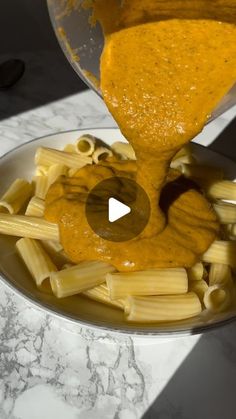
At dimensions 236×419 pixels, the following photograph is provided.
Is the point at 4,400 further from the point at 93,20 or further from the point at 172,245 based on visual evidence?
the point at 93,20

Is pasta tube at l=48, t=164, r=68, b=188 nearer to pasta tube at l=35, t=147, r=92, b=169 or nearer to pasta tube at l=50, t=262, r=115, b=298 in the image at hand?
pasta tube at l=35, t=147, r=92, b=169

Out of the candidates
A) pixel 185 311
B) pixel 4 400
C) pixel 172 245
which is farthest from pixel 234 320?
pixel 4 400

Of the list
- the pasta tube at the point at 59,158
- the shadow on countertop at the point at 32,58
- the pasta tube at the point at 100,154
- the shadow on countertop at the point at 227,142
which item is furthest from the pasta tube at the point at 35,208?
the shadow on countertop at the point at 227,142

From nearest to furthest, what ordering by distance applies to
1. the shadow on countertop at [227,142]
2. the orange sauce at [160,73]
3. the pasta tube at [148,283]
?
the orange sauce at [160,73] → the pasta tube at [148,283] → the shadow on countertop at [227,142]

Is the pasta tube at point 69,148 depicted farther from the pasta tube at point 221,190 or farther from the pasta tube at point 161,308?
the pasta tube at point 161,308

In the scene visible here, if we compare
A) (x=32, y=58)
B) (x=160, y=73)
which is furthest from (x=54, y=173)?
(x=32, y=58)

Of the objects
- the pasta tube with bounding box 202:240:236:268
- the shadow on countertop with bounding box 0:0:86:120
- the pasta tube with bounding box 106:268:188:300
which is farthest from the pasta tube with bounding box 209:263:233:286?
the shadow on countertop with bounding box 0:0:86:120
